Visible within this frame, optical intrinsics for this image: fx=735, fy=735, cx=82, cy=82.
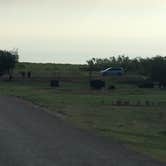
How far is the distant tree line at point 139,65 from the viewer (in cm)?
9362

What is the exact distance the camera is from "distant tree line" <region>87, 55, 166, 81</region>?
93625mm

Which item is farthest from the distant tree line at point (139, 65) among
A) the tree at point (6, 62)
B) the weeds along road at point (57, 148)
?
the weeds along road at point (57, 148)

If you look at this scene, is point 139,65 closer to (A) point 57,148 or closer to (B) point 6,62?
(B) point 6,62

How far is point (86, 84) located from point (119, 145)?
66786 millimetres

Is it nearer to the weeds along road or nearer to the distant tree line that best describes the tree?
the distant tree line

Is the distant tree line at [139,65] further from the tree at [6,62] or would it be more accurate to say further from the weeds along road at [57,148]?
the weeds along road at [57,148]

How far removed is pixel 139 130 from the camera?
1081 inches

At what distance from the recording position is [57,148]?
18.6 metres

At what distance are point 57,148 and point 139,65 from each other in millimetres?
110746

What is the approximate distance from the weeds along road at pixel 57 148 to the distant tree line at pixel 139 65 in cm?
6489

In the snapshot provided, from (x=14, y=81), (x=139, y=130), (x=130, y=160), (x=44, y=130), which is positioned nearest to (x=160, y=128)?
(x=139, y=130)

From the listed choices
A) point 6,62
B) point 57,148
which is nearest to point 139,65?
point 6,62

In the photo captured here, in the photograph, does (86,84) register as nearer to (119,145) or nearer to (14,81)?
(14,81)

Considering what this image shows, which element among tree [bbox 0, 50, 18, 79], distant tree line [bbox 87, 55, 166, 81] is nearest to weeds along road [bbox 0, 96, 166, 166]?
distant tree line [bbox 87, 55, 166, 81]
